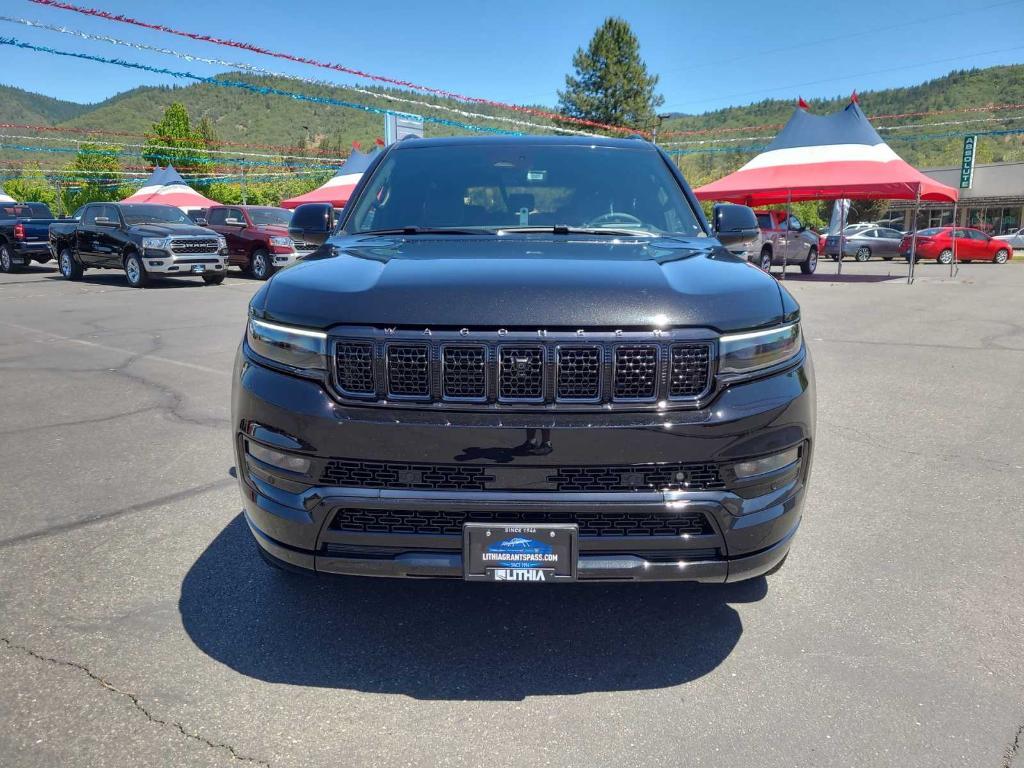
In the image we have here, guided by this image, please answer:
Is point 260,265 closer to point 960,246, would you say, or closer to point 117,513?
point 117,513

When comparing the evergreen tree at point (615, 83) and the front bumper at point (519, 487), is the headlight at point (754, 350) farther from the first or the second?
the evergreen tree at point (615, 83)

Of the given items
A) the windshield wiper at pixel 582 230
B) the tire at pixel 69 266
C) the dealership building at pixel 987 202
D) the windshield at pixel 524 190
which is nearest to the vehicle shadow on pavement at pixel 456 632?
the windshield wiper at pixel 582 230

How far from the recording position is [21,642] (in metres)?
2.80

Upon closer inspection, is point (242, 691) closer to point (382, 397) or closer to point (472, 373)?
point (382, 397)

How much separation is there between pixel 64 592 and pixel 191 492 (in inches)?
49.1

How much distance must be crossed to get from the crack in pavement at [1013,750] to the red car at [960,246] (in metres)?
35.1

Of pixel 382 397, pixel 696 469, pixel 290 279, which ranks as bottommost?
pixel 696 469

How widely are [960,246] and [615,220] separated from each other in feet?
122

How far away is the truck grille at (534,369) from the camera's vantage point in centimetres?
236

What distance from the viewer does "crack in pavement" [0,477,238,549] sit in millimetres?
3744

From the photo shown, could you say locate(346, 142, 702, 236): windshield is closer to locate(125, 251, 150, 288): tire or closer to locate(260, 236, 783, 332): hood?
locate(260, 236, 783, 332): hood

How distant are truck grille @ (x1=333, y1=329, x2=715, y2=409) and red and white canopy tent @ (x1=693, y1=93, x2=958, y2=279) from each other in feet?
68.0

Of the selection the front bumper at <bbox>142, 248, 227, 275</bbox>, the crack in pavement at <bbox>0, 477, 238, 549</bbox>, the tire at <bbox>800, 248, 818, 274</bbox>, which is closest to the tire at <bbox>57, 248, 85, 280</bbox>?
the front bumper at <bbox>142, 248, 227, 275</bbox>

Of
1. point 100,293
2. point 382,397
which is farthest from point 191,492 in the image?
point 100,293
